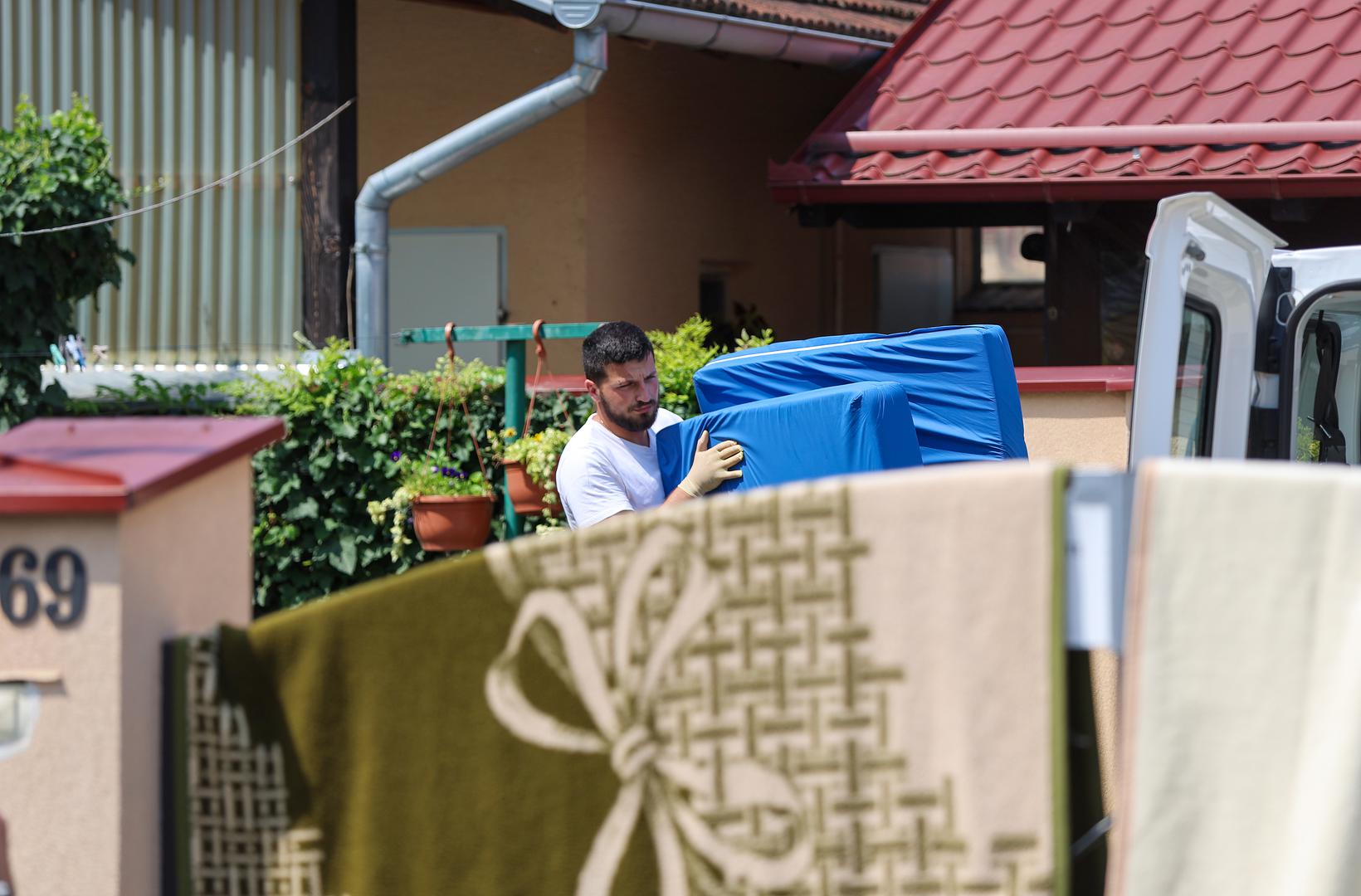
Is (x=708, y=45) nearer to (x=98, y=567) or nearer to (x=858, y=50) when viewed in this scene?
(x=858, y=50)

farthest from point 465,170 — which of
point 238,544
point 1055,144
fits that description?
point 238,544

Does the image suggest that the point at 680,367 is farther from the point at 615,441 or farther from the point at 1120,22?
the point at 1120,22

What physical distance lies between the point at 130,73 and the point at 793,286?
4686 millimetres

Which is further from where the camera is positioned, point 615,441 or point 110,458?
point 615,441

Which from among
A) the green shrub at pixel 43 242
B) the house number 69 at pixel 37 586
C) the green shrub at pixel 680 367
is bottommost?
the house number 69 at pixel 37 586

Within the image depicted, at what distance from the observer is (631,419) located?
14.6 ft

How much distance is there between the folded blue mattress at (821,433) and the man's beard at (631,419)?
503 millimetres

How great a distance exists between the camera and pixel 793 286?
11062 millimetres

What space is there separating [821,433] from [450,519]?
10.6ft

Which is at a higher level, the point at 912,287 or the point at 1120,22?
the point at 1120,22

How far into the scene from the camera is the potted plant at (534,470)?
646 centimetres

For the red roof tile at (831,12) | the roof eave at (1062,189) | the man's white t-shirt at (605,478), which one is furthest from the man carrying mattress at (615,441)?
the red roof tile at (831,12)

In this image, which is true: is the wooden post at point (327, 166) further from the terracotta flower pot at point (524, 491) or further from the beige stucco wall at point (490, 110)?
the terracotta flower pot at point (524, 491)

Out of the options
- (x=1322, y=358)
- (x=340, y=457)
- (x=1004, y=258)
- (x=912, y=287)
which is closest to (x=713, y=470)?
(x=1322, y=358)
